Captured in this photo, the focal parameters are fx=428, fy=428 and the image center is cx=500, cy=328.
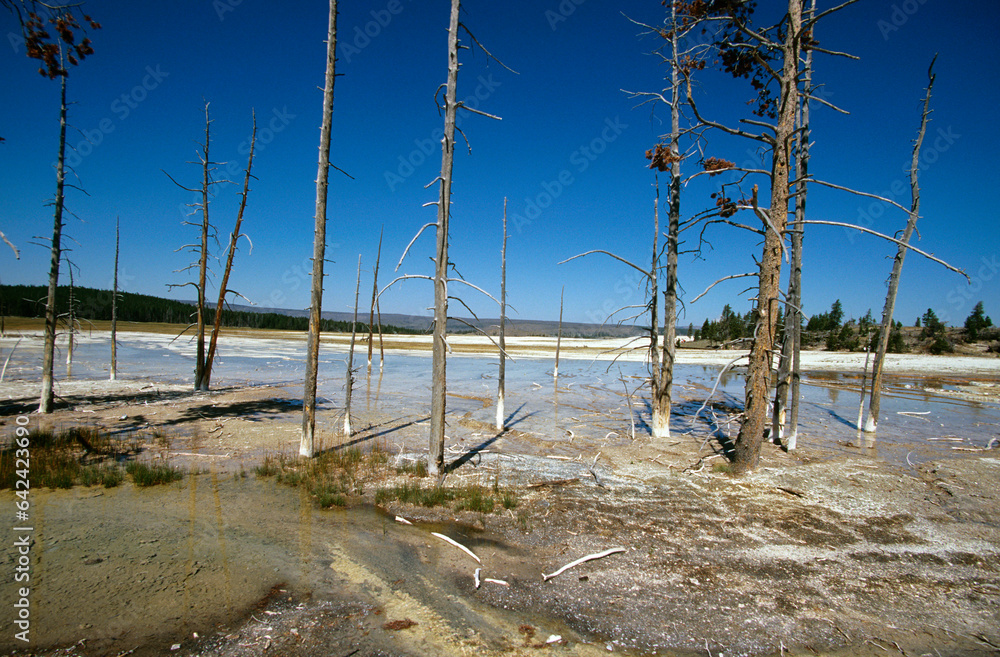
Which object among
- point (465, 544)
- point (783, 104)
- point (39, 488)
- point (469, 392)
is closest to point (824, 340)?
point (469, 392)

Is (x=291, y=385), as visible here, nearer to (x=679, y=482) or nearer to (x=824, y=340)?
(x=679, y=482)

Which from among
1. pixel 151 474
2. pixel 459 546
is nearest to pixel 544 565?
pixel 459 546

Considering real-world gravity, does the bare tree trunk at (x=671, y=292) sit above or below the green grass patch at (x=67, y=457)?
above

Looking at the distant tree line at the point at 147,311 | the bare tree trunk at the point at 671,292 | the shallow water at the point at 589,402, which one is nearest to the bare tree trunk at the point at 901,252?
the shallow water at the point at 589,402

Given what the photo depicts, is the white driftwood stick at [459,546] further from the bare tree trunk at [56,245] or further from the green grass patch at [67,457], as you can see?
the bare tree trunk at [56,245]

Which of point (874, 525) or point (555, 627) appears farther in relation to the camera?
point (874, 525)

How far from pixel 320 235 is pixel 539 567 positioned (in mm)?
7920

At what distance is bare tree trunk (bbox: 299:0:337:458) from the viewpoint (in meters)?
9.32

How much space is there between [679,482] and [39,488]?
38.2 ft

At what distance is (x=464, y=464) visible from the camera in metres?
9.49

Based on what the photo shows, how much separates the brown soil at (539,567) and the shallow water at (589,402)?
2.21 metres

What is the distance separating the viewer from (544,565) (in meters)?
5.47

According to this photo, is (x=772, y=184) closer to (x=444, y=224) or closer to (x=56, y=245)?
(x=444, y=224)

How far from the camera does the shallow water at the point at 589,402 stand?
12.9 m
